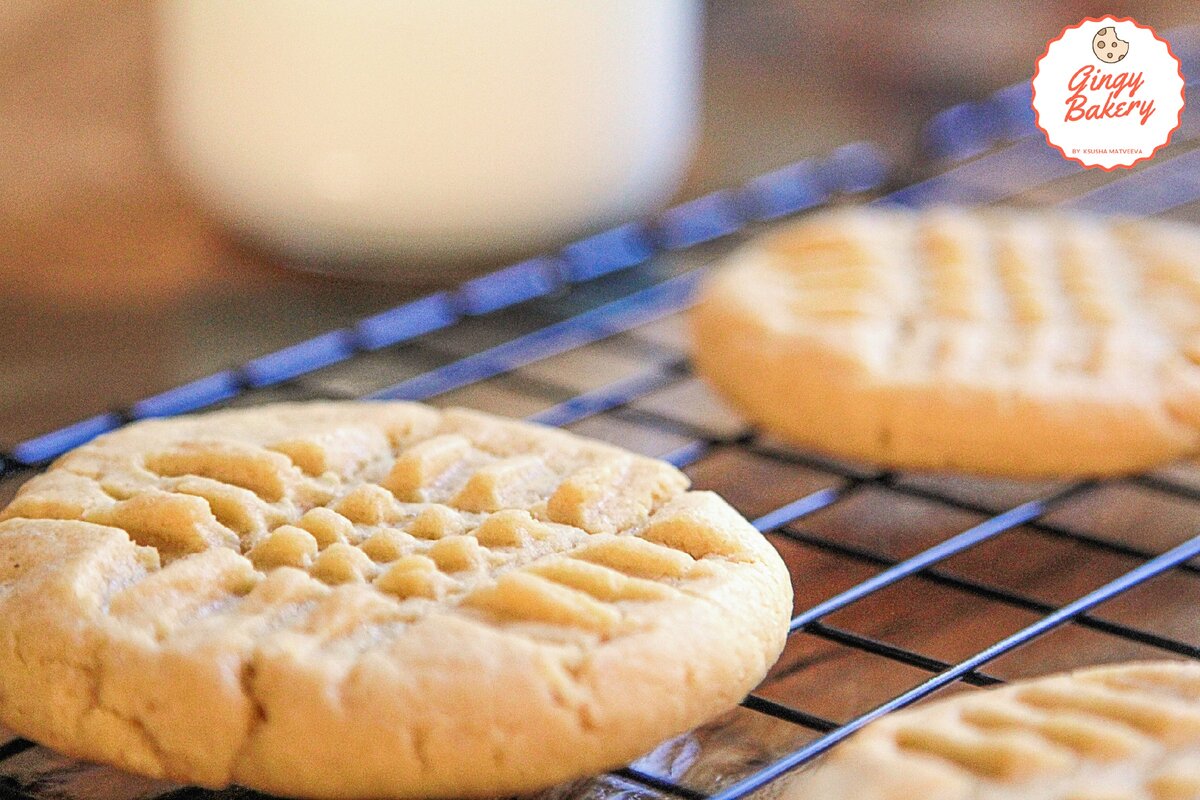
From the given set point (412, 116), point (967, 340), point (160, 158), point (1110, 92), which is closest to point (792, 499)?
point (967, 340)

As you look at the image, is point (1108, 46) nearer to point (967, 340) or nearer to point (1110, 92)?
point (1110, 92)

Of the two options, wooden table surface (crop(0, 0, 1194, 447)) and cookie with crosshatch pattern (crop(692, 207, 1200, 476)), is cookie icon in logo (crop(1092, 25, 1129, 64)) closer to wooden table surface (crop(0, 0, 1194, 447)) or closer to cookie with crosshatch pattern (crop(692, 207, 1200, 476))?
cookie with crosshatch pattern (crop(692, 207, 1200, 476))

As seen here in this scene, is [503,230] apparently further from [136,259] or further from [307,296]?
[136,259]

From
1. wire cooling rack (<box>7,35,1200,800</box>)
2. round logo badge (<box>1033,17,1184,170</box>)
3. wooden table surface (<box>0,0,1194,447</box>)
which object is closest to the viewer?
wire cooling rack (<box>7,35,1200,800</box>)

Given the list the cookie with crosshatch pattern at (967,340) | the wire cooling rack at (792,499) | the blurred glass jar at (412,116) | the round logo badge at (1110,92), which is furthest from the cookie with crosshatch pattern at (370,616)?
the blurred glass jar at (412,116)

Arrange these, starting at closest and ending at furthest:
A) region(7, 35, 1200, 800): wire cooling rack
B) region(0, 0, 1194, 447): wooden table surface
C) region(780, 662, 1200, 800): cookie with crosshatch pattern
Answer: region(780, 662, 1200, 800): cookie with crosshatch pattern
region(7, 35, 1200, 800): wire cooling rack
region(0, 0, 1194, 447): wooden table surface

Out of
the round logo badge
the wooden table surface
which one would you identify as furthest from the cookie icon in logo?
the wooden table surface

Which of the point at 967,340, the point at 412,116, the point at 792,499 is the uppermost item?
the point at 412,116

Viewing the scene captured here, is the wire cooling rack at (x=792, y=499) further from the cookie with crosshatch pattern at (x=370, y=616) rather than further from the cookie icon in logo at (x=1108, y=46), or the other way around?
the cookie icon in logo at (x=1108, y=46)
